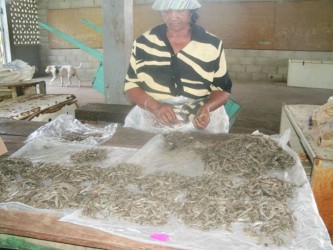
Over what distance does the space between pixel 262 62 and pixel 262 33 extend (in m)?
1.18

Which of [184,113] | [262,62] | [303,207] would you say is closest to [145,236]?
[303,207]

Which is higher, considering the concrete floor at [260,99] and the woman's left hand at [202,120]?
the woman's left hand at [202,120]

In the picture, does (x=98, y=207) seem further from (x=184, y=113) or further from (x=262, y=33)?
(x=262, y=33)

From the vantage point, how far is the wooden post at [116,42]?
4.82 metres

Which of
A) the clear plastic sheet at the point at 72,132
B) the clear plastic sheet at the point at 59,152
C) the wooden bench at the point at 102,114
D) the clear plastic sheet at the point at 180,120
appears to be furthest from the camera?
the wooden bench at the point at 102,114

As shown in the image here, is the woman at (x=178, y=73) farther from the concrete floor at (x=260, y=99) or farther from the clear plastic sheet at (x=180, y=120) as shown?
the concrete floor at (x=260, y=99)

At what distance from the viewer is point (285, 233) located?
1.24m

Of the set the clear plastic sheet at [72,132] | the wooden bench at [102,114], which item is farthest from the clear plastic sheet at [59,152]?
the wooden bench at [102,114]

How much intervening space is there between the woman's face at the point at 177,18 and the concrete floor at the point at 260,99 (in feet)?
13.9

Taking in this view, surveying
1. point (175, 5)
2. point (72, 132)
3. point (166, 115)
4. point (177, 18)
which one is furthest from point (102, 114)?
point (175, 5)

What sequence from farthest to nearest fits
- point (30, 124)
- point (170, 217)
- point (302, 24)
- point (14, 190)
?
point (302, 24) → point (30, 124) → point (14, 190) → point (170, 217)

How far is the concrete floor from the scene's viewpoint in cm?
714

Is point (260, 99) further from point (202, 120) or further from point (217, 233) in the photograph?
point (217, 233)

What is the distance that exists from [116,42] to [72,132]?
108 inches
